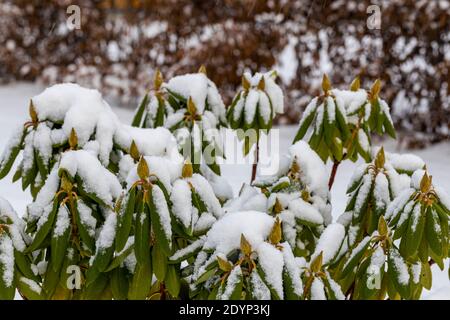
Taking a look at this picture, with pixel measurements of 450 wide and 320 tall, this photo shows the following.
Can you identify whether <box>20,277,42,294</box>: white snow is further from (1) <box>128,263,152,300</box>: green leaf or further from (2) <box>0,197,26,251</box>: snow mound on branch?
(1) <box>128,263,152,300</box>: green leaf

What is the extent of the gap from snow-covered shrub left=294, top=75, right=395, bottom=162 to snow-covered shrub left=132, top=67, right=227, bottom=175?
0.79ft

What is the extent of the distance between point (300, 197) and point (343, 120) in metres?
0.28

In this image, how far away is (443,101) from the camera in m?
4.42

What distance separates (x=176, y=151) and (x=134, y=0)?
12.7 feet

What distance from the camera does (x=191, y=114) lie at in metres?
1.83

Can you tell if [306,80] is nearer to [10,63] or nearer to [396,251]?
[10,63]

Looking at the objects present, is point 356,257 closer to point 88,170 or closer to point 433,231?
point 433,231

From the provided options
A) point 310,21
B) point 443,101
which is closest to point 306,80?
point 310,21

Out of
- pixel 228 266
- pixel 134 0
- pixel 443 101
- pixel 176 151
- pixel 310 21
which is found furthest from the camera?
pixel 134 0

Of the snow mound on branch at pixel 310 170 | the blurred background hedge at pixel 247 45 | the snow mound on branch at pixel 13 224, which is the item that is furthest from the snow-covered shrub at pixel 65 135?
the blurred background hedge at pixel 247 45

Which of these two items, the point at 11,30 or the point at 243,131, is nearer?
the point at 243,131

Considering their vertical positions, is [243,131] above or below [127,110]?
above

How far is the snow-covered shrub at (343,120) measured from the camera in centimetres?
177

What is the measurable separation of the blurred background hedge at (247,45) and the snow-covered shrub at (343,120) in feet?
8.58
